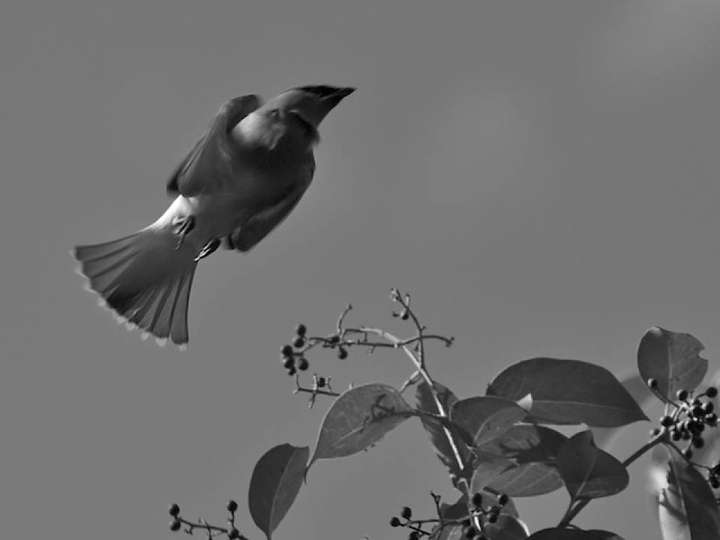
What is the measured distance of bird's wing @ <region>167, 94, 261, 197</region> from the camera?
16.6 feet

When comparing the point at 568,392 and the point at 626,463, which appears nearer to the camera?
the point at 626,463

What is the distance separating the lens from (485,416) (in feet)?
8.32

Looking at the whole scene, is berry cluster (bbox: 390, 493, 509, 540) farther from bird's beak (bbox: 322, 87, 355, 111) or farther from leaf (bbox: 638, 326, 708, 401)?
bird's beak (bbox: 322, 87, 355, 111)

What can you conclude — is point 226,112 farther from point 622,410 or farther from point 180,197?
point 622,410

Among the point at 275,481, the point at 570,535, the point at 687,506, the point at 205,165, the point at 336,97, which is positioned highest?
the point at 336,97

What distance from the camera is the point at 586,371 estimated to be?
2.89 m

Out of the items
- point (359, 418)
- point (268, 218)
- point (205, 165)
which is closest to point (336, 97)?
point (268, 218)

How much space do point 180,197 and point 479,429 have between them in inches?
121

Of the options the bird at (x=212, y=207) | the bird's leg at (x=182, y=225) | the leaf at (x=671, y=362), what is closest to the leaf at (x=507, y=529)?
the leaf at (x=671, y=362)

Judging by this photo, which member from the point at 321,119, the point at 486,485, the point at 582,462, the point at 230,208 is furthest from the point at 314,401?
the point at 321,119

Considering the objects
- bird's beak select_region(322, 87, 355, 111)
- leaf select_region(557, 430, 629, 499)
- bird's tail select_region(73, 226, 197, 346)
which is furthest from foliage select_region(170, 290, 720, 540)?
bird's beak select_region(322, 87, 355, 111)

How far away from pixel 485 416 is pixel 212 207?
285cm

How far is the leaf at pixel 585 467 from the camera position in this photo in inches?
103

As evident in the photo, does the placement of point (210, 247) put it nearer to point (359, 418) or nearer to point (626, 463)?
point (359, 418)
